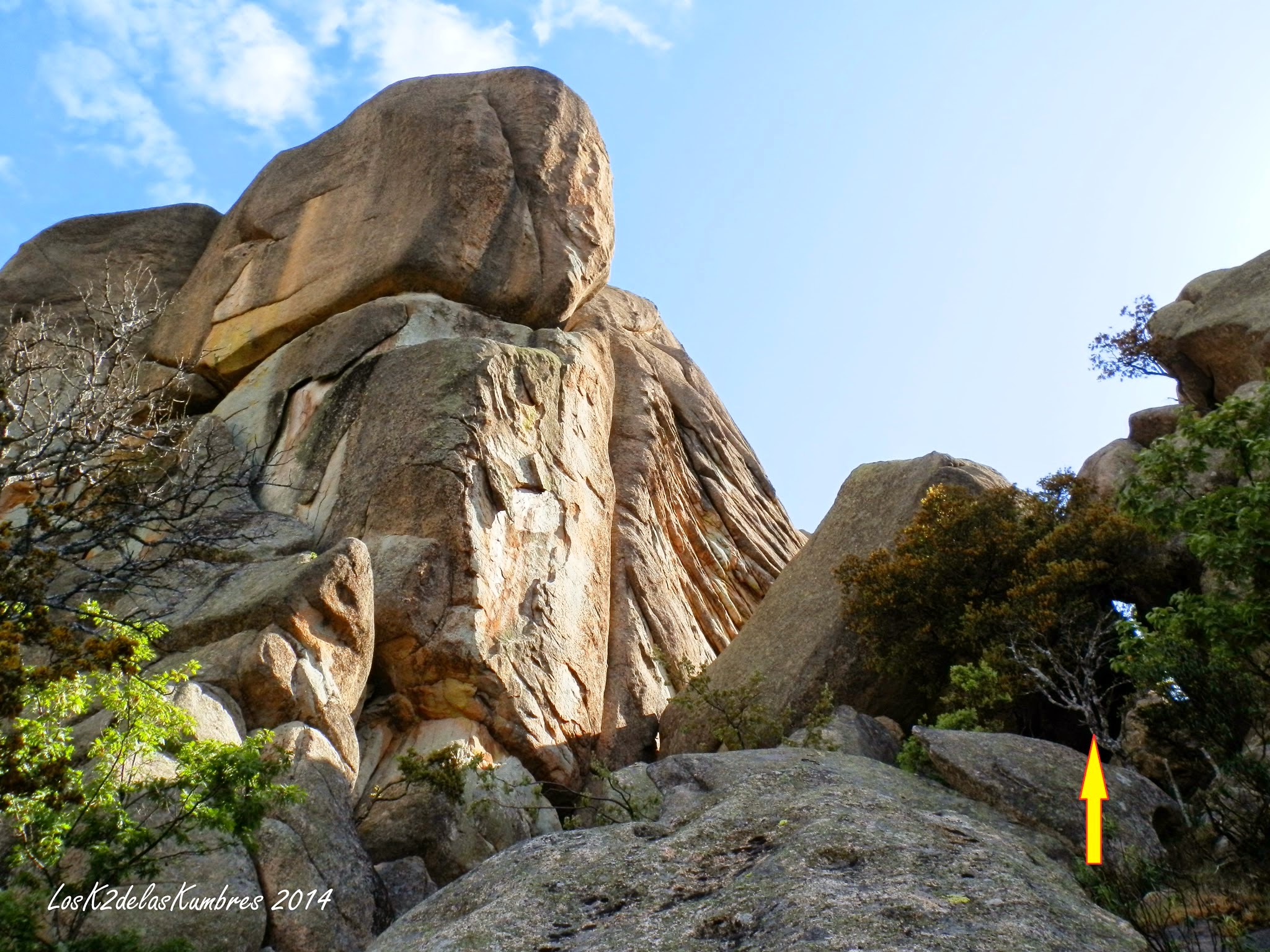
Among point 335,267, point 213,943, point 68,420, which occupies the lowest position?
point 213,943

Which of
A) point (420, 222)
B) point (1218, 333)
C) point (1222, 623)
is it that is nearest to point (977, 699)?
point (1222, 623)

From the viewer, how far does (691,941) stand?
895 centimetres

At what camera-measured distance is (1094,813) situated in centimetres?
1291

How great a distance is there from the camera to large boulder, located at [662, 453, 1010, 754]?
2042 cm

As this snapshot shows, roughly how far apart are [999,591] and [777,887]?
11.7m

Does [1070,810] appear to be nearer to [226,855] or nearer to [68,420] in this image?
[226,855]

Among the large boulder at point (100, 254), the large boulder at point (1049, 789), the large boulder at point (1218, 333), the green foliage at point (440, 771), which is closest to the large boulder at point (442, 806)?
the green foliage at point (440, 771)

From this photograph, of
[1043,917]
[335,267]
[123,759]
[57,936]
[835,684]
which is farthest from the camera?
[335,267]

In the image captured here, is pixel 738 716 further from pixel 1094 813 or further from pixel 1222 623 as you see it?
pixel 1222 623

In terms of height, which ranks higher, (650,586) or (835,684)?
→ (650,586)

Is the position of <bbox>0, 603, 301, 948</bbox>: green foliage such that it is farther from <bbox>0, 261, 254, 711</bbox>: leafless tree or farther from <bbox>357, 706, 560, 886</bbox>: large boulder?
<bbox>357, 706, 560, 886</bbox>: large boulder

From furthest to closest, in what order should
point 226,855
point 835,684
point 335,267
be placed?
point 335,267, point 835,684, point 226,855

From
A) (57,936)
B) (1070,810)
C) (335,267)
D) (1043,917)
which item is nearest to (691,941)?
(1043,917)

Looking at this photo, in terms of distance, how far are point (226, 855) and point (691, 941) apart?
5594 millimetres
